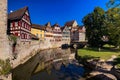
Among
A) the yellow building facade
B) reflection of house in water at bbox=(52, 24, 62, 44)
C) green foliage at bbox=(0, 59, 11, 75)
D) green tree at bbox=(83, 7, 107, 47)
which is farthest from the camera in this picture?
reflection of house in water at bbox=(52, 24, 62, 44)

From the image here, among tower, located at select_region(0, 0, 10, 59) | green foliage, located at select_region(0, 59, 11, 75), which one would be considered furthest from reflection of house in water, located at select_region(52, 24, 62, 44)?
green foliage, located at select_region(0, 59, 11, 75)

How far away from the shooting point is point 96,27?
43.9 metres

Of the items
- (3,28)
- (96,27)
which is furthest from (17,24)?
(96,27)

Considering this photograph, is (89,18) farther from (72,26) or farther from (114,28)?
(72,26)

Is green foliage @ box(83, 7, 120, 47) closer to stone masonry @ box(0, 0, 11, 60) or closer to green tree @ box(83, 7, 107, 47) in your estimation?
green tree @ box(83, 7, 107, 47)

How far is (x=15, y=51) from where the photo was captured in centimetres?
2277

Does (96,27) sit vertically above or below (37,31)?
above

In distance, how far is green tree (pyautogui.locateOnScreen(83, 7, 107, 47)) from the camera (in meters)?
42.6

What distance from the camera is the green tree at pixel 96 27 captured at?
42.6m

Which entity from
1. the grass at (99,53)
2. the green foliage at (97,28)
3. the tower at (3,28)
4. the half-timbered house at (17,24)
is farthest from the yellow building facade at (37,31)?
the tower at (3,28)

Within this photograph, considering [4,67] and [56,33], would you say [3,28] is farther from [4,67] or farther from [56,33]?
[56,33]

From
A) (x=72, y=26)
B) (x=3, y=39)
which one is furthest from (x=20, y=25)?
(x=72, y=26)

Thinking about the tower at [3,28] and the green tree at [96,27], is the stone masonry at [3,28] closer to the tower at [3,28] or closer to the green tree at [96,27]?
the tower at [3,28]

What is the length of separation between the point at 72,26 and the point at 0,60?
76491 millimetres
